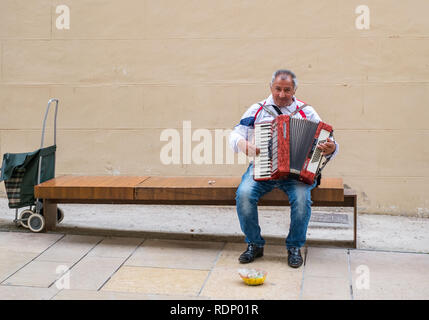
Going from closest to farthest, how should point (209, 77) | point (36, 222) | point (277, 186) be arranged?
1. point (277, 186)
2. point (36, 222)
3. point (209, 77)

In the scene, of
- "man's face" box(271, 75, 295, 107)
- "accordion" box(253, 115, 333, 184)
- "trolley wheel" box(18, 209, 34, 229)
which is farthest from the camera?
"trolley wheel" box(18, 209, 34, 229)

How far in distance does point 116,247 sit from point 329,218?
229cm

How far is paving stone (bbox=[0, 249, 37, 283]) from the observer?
4289 millimetres

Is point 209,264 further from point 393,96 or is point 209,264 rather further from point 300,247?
point 393,96

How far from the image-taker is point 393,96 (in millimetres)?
6195

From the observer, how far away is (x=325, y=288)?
4.01 meters

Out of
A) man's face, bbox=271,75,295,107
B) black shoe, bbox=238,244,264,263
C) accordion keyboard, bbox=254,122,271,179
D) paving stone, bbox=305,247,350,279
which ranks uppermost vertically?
man's face, bbox=271,75,295,107

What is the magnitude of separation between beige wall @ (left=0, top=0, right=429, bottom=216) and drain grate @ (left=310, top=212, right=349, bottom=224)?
0.32 meters

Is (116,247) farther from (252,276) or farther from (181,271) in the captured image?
(252,276)

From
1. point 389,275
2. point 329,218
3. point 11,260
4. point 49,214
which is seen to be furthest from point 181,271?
point 329,218

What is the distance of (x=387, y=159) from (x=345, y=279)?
7.95ft

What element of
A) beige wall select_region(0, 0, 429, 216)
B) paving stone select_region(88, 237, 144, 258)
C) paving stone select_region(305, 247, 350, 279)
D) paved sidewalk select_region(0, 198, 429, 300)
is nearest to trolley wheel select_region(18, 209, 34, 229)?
paved sidewalk select_region(0, 198, 429, 300)

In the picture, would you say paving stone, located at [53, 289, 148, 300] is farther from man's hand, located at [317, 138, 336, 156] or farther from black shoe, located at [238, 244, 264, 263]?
man's hand, located at [317, 138, 336, 156]
